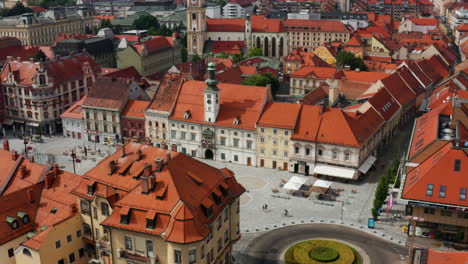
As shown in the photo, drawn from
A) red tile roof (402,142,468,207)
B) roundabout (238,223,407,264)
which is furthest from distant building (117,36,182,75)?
red tile roof (402,142,468,207)

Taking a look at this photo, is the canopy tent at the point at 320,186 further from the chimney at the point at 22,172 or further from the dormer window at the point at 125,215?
the chimney at the point at 22,172

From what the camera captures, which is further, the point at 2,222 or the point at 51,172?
the point at 51,172

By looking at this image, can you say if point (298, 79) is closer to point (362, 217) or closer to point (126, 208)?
point (362, 217)

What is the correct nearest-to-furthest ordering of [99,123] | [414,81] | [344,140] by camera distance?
[344,140]
[99,123]
[414,81]

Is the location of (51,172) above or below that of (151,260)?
above

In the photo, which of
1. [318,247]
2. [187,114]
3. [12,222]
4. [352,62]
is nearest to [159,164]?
[12,222]

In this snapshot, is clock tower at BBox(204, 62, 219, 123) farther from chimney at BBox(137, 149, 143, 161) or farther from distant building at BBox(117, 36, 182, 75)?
distant building at BBox(117, 36, 182, 75)

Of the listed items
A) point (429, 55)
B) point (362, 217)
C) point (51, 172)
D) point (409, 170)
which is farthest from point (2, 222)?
point (429, 55)

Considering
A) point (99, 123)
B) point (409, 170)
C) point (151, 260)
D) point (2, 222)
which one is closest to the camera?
point (151, 260)
